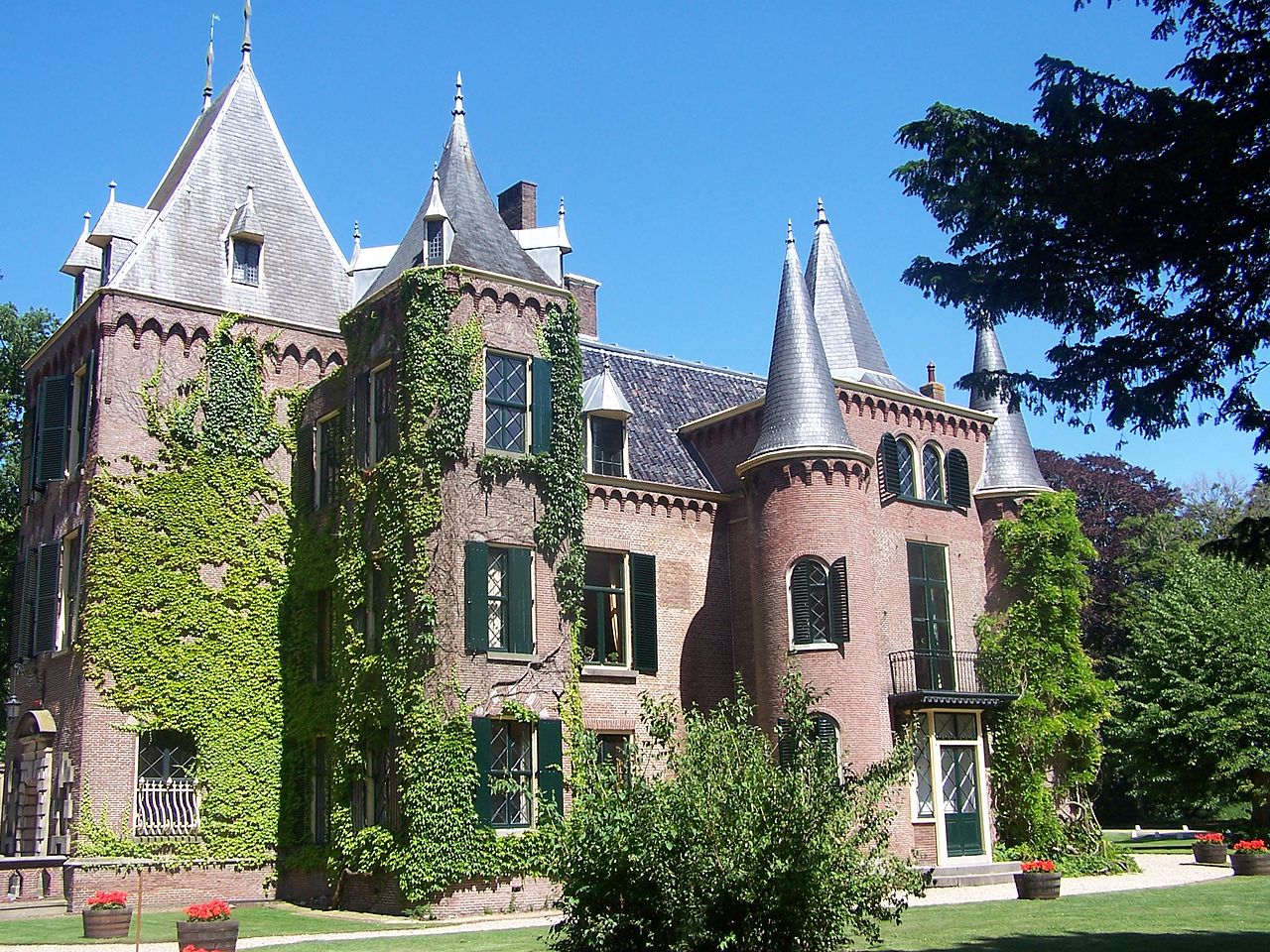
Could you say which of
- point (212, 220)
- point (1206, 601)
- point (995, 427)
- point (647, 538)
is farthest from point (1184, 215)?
point (1206, 601)

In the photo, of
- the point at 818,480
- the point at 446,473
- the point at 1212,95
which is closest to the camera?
the point at 1212,95

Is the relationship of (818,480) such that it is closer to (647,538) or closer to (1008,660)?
(647,538)

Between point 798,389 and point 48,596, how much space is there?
16.2 meters

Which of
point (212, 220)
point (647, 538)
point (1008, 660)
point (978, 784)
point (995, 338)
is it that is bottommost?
point (978, 784)

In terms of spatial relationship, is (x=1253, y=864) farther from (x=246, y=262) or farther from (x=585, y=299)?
(x=246, y=262)

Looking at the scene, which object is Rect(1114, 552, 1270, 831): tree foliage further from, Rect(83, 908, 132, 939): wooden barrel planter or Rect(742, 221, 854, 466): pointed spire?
Rect(83, 908, 132, 939): wooden barrel planter

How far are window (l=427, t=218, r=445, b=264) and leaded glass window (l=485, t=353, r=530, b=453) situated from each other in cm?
227

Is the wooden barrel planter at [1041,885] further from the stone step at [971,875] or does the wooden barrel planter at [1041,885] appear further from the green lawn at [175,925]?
the green lawn at [175,925]

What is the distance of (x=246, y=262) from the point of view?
29141 millimetres

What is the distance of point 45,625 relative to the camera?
88.8ft

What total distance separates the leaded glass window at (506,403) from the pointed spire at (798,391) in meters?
5.31

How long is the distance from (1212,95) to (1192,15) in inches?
33.9

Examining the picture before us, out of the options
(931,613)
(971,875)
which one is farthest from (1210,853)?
(931,613)

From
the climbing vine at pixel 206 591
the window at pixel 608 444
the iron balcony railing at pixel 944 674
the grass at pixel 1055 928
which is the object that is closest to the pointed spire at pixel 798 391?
the window at pixel 608 444
